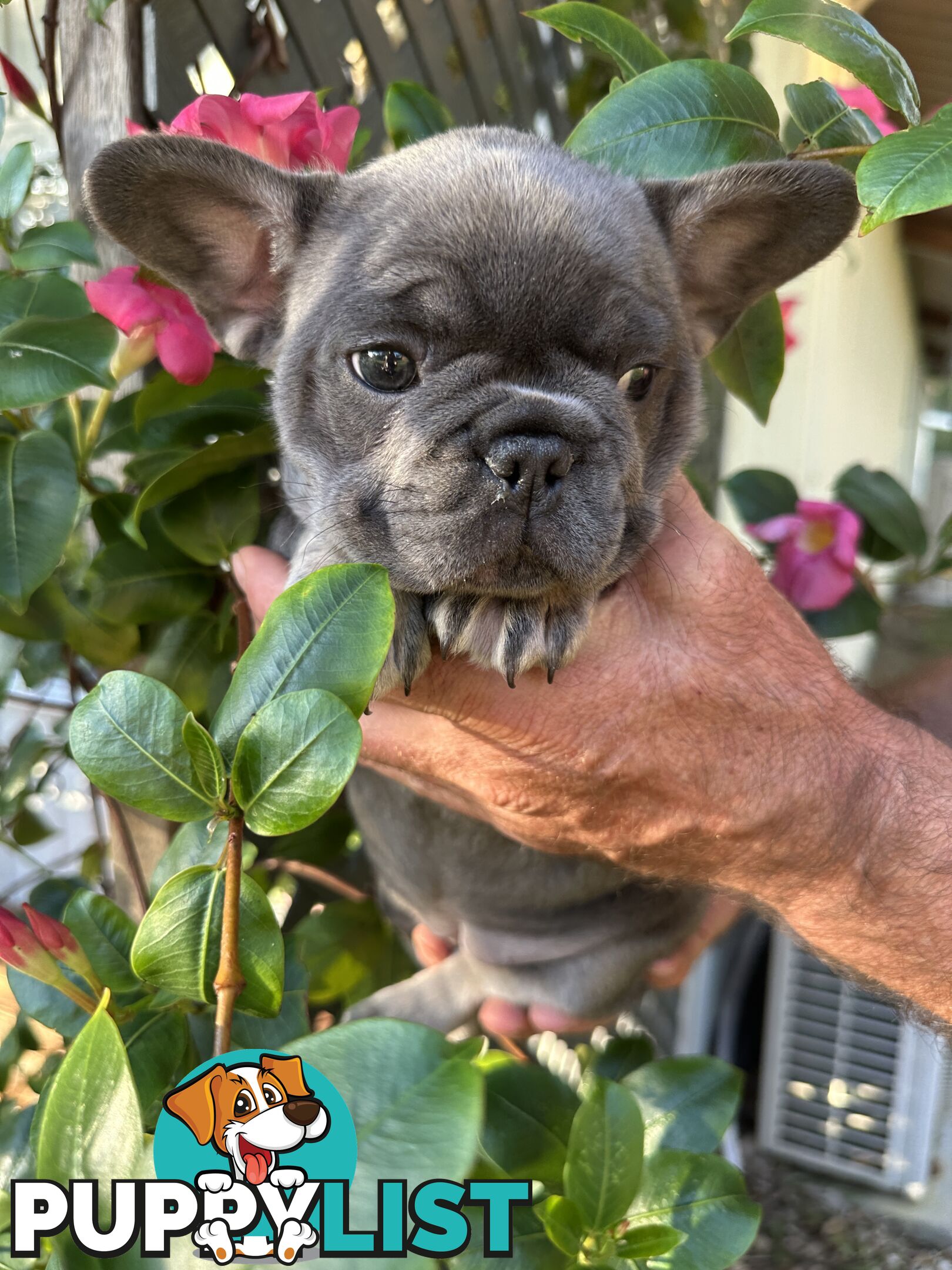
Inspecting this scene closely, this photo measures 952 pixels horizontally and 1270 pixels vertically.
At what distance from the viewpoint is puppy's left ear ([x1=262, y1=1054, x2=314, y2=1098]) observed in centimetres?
72

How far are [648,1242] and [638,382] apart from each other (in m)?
0.95

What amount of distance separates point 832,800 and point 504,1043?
89cm

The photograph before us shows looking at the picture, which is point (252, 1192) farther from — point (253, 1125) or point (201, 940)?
point (201, 940)

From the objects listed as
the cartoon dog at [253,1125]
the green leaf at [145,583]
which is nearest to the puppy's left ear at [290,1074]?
the cartoon dog at [253,1125]

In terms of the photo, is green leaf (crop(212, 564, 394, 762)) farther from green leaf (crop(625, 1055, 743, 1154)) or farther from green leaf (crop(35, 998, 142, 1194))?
green leaf (crop(625, 1055, 743, 1154))

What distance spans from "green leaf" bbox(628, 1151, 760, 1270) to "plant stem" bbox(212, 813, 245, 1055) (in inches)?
18.3

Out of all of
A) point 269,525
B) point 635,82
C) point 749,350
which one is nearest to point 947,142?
point 635,82

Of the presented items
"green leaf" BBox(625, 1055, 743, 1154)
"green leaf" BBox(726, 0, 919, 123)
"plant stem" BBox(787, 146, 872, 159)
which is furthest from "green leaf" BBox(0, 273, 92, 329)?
"green leaf" BBox(625, 1055, 743, 1154)

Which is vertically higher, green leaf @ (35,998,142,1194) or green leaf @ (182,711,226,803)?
green leaf @ (182,711,226,803)

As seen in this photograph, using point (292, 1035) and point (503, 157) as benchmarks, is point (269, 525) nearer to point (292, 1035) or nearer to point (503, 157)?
point (503, 157)

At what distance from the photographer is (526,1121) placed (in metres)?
1.10

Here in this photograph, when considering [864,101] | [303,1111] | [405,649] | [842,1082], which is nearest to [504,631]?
[405,649]

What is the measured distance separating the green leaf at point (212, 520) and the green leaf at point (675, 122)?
594 mm

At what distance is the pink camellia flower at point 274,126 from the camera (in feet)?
3.97
